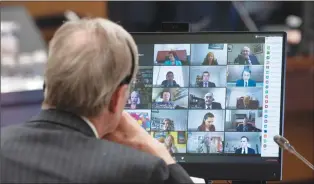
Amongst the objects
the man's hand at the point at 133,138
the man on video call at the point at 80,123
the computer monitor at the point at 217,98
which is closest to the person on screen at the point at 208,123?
the computer monitor at the point at 217,98

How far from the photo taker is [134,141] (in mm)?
1492

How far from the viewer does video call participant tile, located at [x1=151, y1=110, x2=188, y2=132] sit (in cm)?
175

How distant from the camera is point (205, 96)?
174 centimetres

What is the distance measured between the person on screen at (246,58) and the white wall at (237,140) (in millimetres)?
185

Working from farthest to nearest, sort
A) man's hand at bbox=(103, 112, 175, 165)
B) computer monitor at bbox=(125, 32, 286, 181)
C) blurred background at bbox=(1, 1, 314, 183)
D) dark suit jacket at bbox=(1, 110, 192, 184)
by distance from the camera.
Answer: blurred background at bbox=(1, 1, 314, 183) < computer monitor at bbox=(125, 32, 286, 181) < man's hand at bbox=(103, 112, 175, 165) < dark suit jacket at bbox=(1, 110, 192, 184)

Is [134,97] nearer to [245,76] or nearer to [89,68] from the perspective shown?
[245,76]

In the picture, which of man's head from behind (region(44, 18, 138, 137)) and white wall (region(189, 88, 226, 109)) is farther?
white wall (region(189, 88, 226, 109))

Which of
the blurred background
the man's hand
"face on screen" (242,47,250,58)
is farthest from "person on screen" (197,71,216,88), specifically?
the blurred background

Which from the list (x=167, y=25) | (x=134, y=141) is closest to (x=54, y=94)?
(x=134, y=141)

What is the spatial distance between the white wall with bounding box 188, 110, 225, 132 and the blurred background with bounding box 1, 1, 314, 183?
3.98 ft

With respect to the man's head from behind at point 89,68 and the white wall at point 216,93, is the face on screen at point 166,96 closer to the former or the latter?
the white wall at point 216,93

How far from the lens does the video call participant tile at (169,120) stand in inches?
69.1

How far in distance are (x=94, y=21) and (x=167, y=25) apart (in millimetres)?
570

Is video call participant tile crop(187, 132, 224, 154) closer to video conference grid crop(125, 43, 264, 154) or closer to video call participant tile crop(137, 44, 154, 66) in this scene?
video conference grid crop(125, 43, 264, 154)
